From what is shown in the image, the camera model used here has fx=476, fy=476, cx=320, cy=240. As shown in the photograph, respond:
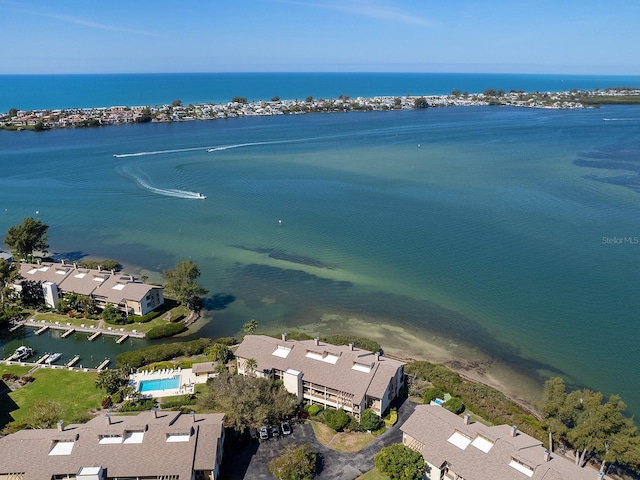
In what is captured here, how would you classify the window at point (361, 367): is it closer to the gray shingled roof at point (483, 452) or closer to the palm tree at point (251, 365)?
the gray shingled roof at point (483, 452)

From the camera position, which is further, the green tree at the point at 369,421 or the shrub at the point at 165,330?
the shrub at the point at 165,330

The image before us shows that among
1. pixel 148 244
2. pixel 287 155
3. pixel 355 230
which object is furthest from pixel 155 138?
pixel 355 230

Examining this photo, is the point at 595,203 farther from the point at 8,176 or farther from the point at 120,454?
the point at 8,176

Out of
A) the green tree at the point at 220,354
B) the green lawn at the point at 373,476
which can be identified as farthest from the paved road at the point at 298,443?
the green tree at the point at 220,354

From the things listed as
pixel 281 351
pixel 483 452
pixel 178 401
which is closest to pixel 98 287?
pixel 178 401

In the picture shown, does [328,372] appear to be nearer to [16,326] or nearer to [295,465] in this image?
[295,465]

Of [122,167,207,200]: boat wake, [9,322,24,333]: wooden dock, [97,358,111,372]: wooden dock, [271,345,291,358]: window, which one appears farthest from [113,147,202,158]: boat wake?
[271,345,291,358]: window

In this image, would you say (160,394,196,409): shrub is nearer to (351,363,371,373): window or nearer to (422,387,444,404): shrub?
(351,363,371,373): window

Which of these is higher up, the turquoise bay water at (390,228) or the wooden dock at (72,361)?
the turquoise bay water at (390,228)
